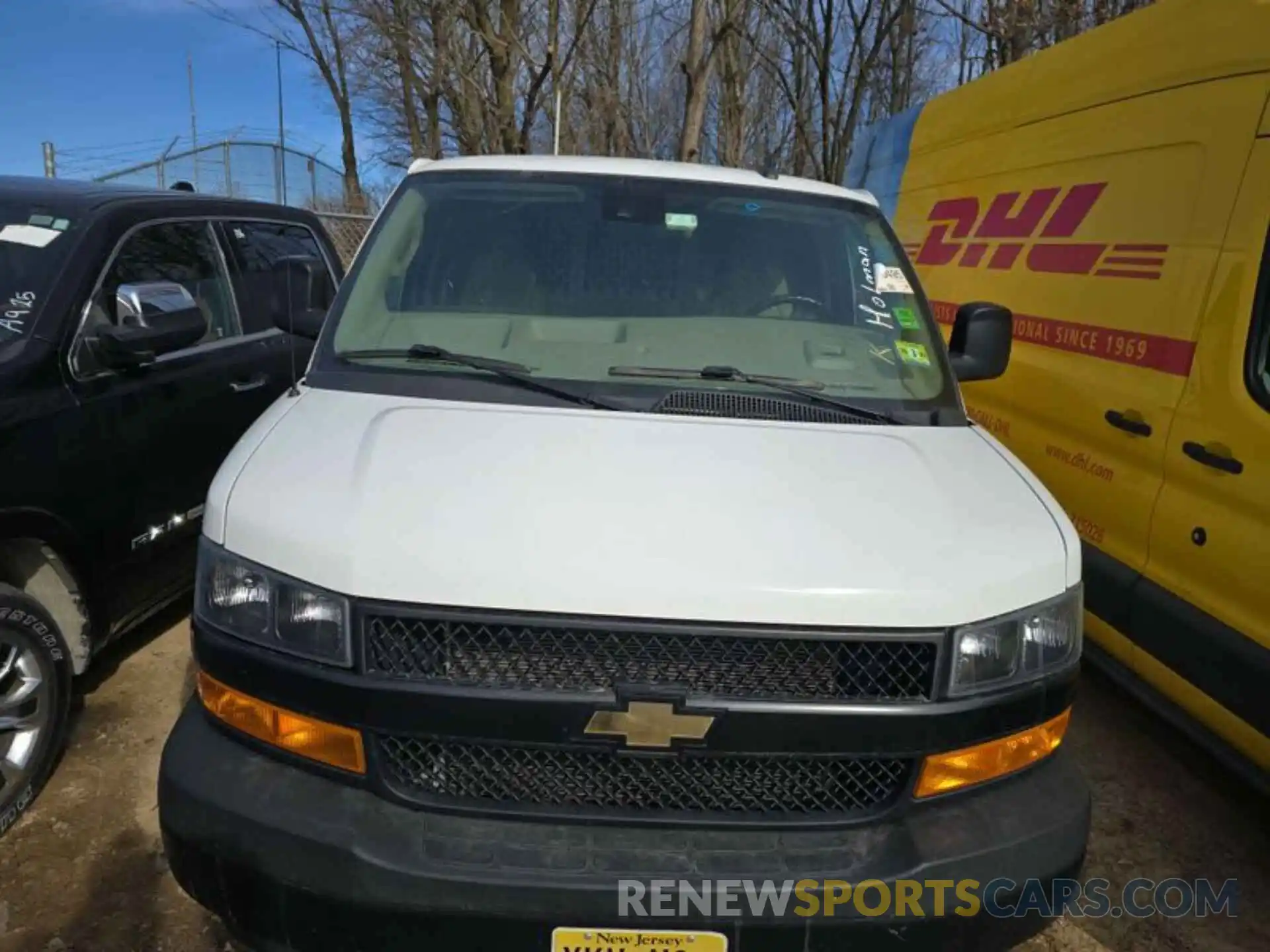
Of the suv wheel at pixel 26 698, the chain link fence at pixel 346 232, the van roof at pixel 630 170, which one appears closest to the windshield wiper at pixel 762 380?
the van roof at pixel 630 170

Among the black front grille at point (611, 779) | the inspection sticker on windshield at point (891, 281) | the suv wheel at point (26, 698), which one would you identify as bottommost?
the suv wheel at point (26, 698)

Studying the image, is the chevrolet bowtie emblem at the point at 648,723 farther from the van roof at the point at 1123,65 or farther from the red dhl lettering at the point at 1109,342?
the van roof at the point at 1123,65

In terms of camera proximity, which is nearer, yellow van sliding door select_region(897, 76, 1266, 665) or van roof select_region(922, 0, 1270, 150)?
van roof select_region(922, 0, 1270, 150)

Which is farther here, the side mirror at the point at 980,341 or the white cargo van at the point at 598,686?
the side mirror at the point at 980,341

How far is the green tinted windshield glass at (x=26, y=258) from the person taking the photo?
341 centimetres

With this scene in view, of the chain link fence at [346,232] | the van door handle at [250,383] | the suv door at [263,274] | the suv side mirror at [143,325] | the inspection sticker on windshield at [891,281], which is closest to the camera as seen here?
the inspection sticker on windshield at [891,281]

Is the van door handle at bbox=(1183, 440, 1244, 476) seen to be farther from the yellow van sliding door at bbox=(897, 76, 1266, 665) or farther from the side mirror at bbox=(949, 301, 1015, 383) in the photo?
the side mirror at bbox=(949, 301, 1015, 383)

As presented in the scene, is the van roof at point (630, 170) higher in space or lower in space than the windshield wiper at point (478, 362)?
higher

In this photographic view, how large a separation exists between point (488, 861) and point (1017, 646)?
1193mm

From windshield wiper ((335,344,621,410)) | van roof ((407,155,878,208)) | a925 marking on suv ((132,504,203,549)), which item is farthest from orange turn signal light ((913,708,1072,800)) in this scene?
a925 marking on suv ((132,504,203,549))

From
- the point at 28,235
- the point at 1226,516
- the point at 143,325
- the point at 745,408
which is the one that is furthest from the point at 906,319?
the point at 28,235

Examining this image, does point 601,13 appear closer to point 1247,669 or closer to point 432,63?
point 432,63

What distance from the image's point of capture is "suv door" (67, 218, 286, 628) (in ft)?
11.6

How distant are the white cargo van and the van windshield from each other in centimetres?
59
